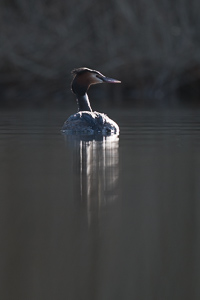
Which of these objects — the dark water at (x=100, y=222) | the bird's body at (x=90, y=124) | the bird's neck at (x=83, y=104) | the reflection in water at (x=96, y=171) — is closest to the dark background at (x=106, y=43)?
the bird's neck at (x=83, y=104)

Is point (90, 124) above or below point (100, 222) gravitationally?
above

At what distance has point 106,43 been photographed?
19078 millimetres

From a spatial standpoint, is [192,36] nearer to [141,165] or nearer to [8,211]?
[141,165]

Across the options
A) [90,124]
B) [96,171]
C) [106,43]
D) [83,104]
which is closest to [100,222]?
[96,171]

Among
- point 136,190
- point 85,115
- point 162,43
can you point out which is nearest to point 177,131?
A: point 85,115

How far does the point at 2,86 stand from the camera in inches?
825

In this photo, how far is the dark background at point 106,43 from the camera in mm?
18656

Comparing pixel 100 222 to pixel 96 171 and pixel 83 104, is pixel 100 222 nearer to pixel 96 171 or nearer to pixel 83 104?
pixel 96 171

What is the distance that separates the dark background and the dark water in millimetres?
11530

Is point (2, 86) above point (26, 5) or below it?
below

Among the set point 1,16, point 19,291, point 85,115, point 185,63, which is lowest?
point 19,291

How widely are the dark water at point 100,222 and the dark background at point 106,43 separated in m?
11.5

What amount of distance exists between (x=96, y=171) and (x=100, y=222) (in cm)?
189

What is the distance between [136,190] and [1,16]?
15377 millimetres
